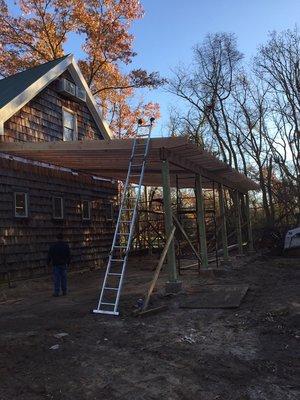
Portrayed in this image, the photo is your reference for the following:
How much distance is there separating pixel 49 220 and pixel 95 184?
3939mm

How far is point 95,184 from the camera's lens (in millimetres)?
19844

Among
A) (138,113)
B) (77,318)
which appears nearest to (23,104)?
(77,318)

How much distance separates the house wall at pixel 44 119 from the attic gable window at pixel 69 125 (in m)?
0.21

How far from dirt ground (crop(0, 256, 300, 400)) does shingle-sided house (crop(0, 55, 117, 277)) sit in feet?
12.6

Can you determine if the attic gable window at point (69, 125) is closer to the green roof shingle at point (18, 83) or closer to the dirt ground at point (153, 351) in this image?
the green roof shingle at point (18, 83)

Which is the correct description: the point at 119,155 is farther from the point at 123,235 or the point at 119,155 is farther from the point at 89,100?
the point at 89,100

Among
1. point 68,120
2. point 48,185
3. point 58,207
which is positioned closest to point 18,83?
point 68,120

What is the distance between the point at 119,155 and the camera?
12.6m

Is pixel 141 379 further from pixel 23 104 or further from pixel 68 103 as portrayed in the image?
pixel 68 103

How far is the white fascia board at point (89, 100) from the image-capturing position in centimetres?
1923

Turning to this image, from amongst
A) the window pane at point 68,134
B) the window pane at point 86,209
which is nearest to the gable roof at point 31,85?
the window pane at point 68,134

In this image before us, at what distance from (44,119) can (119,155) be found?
5.53 meters

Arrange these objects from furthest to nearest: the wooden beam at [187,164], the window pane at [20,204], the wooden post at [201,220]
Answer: the window pane at [20,204] < the wooden post at [201,220] < the wooden beam at [187,164]

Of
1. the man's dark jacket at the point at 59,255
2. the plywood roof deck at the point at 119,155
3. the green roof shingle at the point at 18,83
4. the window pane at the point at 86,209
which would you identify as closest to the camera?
the plywood roof deck at the point at 119,155
